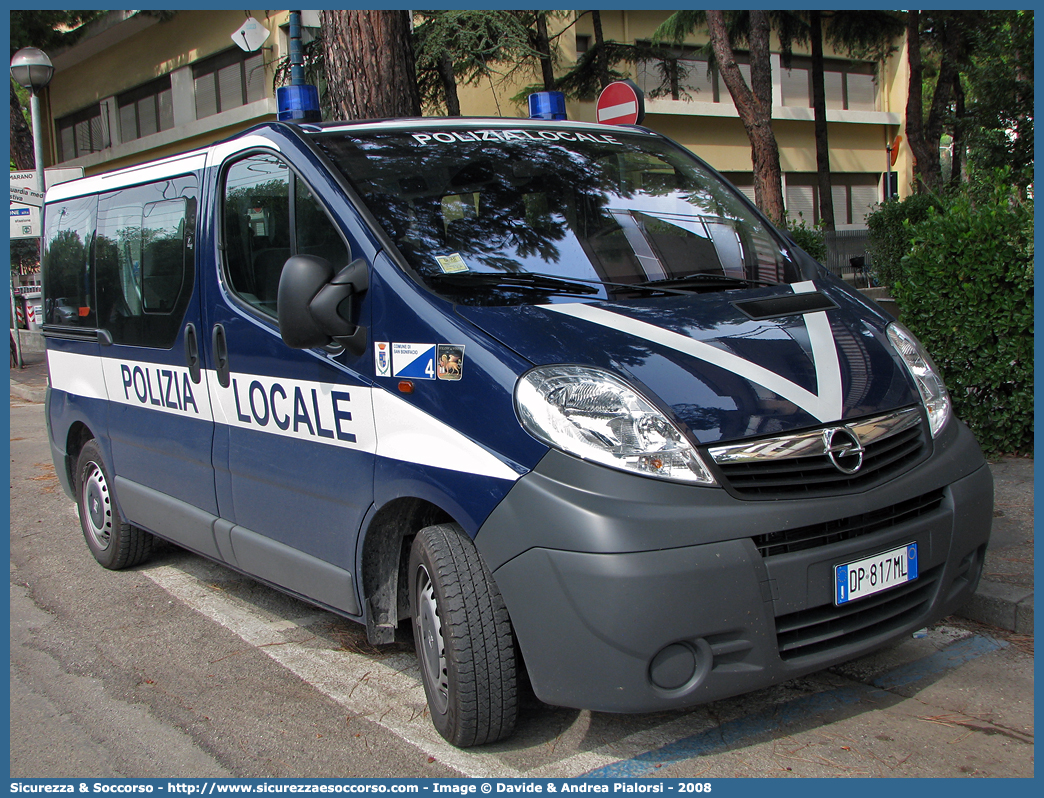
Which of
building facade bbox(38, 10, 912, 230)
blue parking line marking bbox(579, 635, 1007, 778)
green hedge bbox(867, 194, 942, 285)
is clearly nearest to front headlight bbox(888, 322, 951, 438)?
blue parking line marking bbox(579, 635, 1007, 778)

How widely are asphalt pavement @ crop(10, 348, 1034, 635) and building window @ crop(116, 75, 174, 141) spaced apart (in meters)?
24.2

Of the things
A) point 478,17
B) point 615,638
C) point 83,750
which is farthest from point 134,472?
point 478,17

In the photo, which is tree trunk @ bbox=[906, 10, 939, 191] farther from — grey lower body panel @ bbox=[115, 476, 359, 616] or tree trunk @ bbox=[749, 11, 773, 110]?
grey lower body panel @ bbox=[115, 476, 359, 616]

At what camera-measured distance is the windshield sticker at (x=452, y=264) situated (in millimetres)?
3294

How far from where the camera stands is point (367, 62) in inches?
295

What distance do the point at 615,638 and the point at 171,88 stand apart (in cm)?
2591

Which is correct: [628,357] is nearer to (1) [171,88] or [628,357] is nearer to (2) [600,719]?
(2) [600,719]

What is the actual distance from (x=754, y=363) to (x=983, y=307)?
12.5 feet

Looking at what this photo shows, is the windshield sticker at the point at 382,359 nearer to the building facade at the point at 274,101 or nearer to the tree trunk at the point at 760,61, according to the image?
the tree trunk at the point at 760,61

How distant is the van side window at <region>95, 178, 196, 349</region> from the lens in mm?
4426

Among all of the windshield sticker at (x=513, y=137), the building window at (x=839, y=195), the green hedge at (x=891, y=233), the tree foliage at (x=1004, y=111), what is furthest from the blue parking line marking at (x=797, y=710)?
the building window at (x=839, y=195)

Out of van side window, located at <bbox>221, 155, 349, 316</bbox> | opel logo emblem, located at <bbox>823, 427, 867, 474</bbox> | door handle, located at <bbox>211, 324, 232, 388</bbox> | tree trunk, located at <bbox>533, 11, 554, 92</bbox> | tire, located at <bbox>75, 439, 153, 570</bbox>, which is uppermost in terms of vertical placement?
tree trunk, located at <bbox>533, 11, 554, 92</bbox>

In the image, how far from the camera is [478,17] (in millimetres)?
14414

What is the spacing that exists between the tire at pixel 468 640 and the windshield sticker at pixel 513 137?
1587 millimetres
